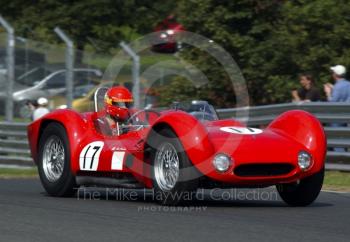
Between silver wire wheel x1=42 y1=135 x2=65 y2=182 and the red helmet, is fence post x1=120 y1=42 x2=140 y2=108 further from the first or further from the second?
the red helmet

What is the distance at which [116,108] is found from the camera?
10898 millimetres

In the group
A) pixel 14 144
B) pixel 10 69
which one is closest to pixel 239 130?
pixel 14 144

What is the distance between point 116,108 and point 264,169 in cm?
209

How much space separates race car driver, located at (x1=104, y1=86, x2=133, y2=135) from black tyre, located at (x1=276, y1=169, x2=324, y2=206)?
6.17ft

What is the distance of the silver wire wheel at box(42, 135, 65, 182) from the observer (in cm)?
1119

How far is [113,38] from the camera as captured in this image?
29250mm

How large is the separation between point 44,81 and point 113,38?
9.87 meters

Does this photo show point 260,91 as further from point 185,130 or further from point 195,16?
point 185,130

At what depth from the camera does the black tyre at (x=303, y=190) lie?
990 cm

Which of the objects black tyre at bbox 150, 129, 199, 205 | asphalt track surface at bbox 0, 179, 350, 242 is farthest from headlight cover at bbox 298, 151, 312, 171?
black tyre at bbox 150, 129, 199, 205

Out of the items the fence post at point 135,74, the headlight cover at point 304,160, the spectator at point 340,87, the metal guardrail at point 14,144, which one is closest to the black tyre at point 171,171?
the headlight cover at point 304,160

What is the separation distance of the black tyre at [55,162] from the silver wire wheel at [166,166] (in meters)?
1.50

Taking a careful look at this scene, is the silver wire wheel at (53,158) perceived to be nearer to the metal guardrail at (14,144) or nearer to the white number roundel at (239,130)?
the white number roundel at (239,130)

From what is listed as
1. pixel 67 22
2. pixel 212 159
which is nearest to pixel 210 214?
pixel 212 159
